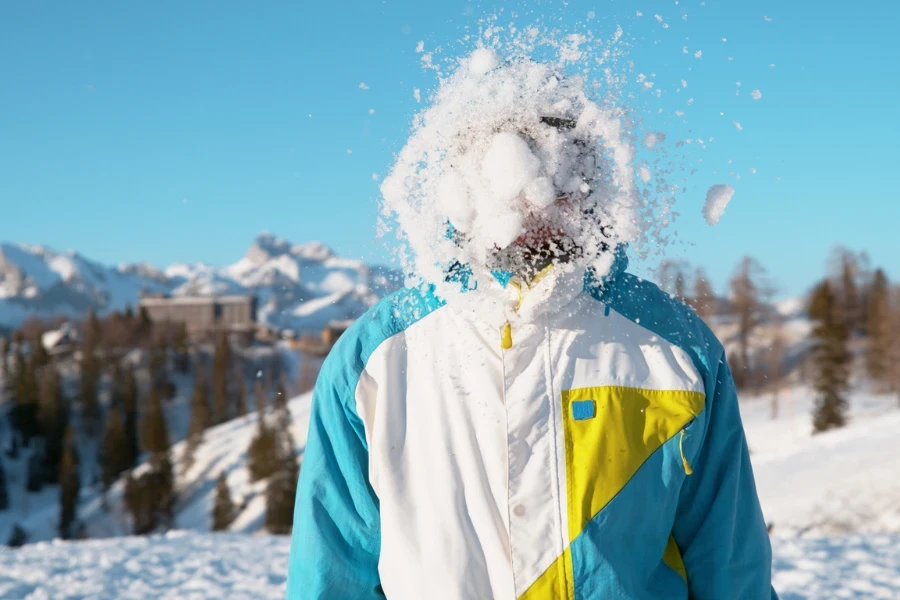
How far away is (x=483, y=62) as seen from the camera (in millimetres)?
1325

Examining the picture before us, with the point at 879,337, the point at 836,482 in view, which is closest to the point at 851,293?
the point at 879,337

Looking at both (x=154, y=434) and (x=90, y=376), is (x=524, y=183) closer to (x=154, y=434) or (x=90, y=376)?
(x=154, y=434)

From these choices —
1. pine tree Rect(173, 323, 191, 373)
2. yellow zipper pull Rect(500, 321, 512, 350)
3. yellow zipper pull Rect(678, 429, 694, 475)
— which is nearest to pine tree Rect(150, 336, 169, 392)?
pine tree Rect(173, 323, 191, 373)

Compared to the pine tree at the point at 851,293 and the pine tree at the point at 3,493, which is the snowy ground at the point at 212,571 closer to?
the pine tree at the point at 851,293

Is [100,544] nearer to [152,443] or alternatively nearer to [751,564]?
[751,564]

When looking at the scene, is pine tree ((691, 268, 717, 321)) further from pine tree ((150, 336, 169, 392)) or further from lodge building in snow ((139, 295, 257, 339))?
lodge building in snow ((139, 295, 257, 339))

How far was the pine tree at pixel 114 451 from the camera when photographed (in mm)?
67000

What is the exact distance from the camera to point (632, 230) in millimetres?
1256

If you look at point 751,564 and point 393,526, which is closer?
point 393,526

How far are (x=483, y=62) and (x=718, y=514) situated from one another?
0.97 meters

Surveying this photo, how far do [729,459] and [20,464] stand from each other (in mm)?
84775

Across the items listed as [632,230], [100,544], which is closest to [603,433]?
[632,230]

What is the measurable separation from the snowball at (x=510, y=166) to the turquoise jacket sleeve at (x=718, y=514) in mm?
558

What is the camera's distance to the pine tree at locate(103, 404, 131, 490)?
6700 centimetres
